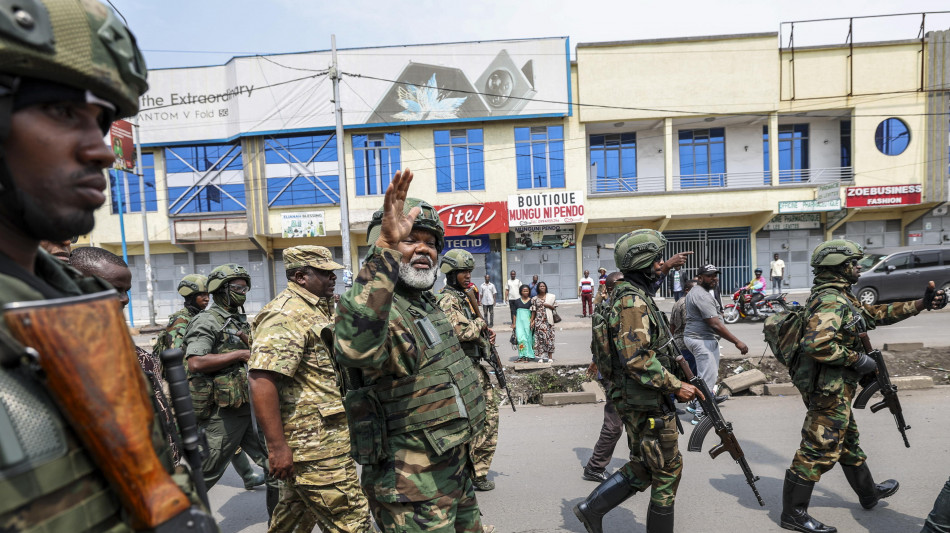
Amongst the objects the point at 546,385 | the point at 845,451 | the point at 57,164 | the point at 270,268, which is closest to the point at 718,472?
the point at 845,451

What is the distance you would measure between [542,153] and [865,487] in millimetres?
15933

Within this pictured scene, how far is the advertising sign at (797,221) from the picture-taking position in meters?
18.4

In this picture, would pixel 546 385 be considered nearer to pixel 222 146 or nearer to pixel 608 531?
pixel 608 531

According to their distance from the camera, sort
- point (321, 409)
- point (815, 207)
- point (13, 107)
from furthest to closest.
A: 1. point (815, 207)
2. point (321, 409)
3. point (13, 107)

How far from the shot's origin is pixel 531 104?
17.9m

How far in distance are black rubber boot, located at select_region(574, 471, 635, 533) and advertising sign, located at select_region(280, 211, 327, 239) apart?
645 inches

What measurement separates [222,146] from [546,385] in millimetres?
17272

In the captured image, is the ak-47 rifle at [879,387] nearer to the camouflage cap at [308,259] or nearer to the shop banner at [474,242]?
the camouflage cap at [308,259]

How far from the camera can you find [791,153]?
63.6ft

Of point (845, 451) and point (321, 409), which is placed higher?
point (321, 409)

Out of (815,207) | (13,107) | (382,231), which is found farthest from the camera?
(815,207)

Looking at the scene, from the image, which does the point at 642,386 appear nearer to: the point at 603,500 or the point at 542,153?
the point at 603,500

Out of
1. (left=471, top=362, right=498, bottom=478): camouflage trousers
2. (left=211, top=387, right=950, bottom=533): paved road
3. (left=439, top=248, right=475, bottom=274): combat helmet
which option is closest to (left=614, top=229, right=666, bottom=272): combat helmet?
(left=471, top=362, right=498, bottom=478): camouflage trousers

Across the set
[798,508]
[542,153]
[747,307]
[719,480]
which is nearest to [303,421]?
[798,508]
